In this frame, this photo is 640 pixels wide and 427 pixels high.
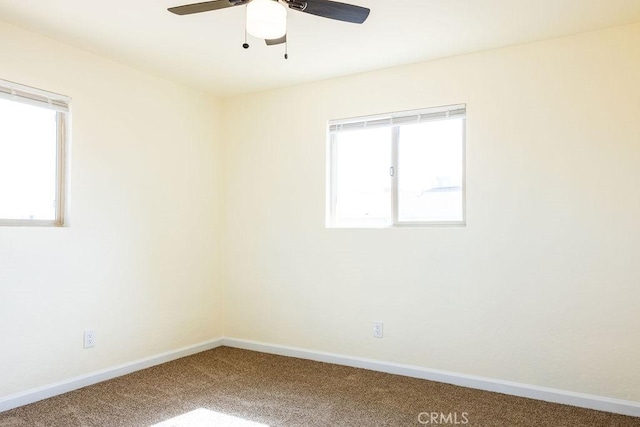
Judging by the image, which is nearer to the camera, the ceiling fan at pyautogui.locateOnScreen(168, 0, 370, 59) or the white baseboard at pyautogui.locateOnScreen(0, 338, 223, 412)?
the ceiling fan at pyautogui.locateOnScreen(168, 0, 370, 59)

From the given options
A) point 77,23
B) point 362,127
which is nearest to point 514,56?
point 362,127

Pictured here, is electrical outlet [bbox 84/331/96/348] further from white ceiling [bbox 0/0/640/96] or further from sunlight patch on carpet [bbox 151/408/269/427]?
white ceiling [bbox 0/0/640/96]

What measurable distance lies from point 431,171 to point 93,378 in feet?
9.30

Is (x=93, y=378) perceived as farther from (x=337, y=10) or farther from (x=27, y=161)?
(x=337, y=10)

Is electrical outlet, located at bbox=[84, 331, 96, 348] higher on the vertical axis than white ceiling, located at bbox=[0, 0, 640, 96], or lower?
lower

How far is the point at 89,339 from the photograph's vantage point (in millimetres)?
3139

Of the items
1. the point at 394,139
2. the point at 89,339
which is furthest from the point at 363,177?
the point at 89,339

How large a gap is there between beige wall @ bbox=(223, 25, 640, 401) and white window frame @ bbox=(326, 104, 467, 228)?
0.07 meters

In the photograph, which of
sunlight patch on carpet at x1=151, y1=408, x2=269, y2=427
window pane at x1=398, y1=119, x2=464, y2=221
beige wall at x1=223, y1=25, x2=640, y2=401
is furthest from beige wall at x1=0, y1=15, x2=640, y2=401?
sunlight patch on carpet at x1=151, y1=408, x2=269, y2=427

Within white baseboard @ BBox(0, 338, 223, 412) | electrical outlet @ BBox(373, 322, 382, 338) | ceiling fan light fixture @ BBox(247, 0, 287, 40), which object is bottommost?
white baseboard @ BBox(0, 338, 223, 412)

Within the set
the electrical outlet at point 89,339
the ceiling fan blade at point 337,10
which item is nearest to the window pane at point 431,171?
the ceiling fan blade at point 337,10

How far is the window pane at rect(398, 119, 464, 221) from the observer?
3322 millimetres

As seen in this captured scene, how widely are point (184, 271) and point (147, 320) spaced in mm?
526

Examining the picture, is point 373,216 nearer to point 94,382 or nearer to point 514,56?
point 514,56
